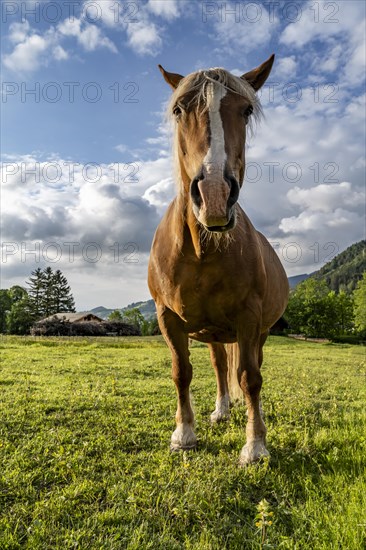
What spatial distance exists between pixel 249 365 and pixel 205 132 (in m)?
2.21

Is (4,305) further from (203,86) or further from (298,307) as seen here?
(203,86)

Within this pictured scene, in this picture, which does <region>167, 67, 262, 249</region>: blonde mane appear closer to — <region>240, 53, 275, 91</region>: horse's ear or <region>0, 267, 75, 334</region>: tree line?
<region>240, 53, 275, 91</region>: horse's ear

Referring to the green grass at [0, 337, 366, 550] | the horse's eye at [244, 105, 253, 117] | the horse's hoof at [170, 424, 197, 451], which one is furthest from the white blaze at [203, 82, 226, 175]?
the horse's hoof at [170, 424, 197, 451]

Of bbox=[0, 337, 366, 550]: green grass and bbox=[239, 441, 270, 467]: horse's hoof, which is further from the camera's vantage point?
bbox=[239, 441, 270, 467]: horse's hoof

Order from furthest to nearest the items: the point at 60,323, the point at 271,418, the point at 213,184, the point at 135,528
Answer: the point at 60,323
the point at 271,418
the point at 213,184
the point at 135,528

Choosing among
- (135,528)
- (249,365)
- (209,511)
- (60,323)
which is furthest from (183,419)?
(60,323)

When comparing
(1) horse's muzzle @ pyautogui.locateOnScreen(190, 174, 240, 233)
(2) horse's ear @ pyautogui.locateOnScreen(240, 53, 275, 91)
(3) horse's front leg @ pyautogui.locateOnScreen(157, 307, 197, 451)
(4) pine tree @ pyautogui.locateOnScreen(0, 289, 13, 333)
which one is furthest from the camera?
(4) pine tree @ pyautogui.locateOnScreen(0, 289, 13, 333)

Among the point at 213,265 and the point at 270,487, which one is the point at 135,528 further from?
the point at 213,265

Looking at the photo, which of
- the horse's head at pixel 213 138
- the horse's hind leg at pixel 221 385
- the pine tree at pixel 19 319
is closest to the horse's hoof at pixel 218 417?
the horse's hind leg at pixel 221 385

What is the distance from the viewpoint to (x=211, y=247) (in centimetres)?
359

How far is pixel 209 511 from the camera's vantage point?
2760 millimetres

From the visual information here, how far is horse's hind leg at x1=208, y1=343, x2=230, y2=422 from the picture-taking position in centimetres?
526

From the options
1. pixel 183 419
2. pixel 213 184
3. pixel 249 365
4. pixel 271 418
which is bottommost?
pixel 271 418

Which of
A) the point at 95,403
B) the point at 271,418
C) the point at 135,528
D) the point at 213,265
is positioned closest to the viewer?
the point at 135,528
